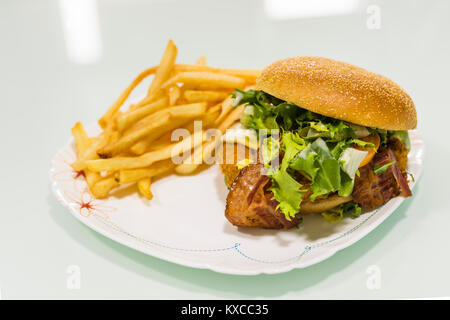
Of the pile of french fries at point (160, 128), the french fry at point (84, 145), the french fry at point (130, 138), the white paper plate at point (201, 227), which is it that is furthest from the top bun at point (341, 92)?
the french fry at point (84, 145)

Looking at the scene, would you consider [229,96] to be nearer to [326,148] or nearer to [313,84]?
[313,84]

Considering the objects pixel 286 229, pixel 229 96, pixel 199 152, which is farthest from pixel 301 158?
pixel 229 96

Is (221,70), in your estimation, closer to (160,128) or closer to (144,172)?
(160,128)

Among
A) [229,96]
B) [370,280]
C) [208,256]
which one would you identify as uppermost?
[229,96]

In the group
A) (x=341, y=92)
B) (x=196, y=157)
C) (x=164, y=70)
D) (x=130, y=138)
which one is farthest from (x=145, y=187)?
(x=341, y=92)

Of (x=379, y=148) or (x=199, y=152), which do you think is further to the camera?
(x=199, y=152)

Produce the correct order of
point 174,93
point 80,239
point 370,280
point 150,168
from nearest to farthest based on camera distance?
point 370,280
point 80,239
point 150,168
point 174,93
